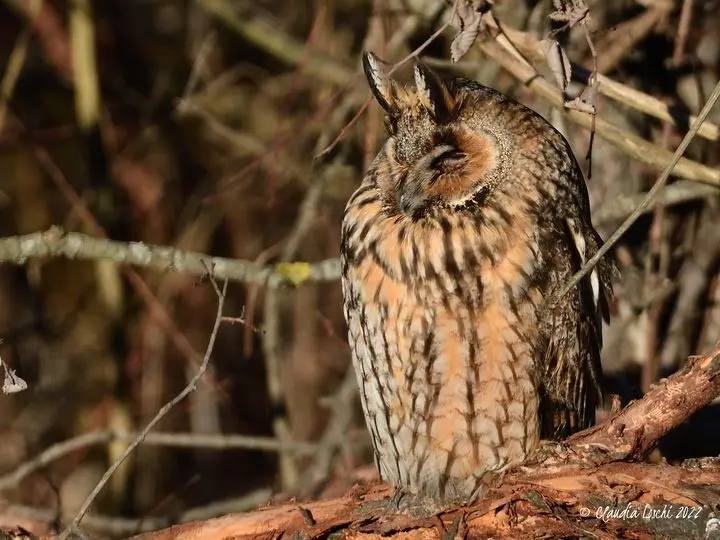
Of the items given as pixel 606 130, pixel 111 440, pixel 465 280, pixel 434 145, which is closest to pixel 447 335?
pixel 465 280

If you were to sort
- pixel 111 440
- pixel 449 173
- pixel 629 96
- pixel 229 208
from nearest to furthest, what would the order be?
pixel 449 173 < pixel 629 96 < pixel 111 440 < pixel 229 208

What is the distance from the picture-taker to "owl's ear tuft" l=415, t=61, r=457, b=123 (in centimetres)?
265

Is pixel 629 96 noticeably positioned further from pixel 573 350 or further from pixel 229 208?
pixel 229 208

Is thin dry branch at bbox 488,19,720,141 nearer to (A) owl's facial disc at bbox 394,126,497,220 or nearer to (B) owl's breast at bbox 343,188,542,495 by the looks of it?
(A) owl's facial disc at bbox 394,126,497,220

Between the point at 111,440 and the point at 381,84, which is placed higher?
the point at 381,84

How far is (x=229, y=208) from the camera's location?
579 centimetres

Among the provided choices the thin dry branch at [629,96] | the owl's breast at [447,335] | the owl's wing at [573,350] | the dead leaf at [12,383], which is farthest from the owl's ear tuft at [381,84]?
the dead leaf at [12,383]

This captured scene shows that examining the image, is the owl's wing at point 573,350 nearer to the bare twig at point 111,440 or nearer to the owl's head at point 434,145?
the owl's head at point 434,145

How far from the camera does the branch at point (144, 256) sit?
2.95 m

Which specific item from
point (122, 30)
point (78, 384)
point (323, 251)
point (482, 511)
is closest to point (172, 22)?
point (122, 30)

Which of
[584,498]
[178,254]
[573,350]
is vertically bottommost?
[584,498]

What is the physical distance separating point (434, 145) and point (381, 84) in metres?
0.24

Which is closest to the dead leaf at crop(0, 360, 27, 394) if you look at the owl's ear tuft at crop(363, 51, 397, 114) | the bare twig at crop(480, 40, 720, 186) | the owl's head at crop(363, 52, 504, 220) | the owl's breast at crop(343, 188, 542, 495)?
the owl's breast at crop(343, 188, 542, 495)

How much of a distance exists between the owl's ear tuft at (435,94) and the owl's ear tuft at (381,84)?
0.33 feet
